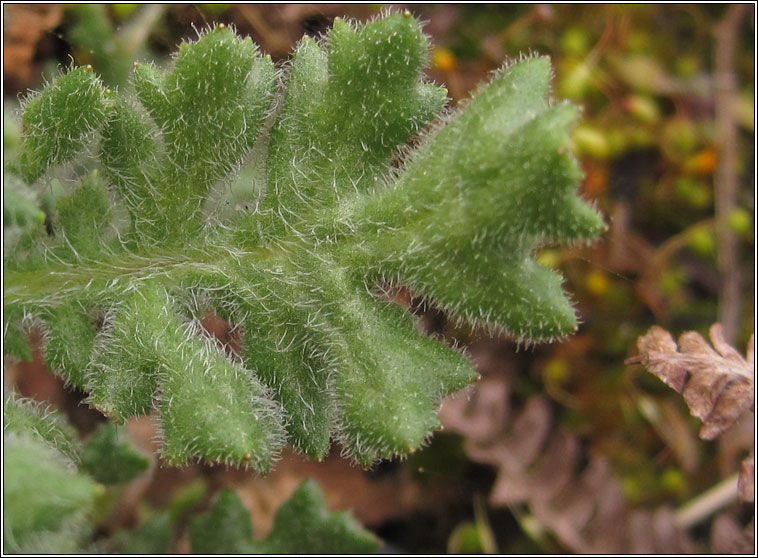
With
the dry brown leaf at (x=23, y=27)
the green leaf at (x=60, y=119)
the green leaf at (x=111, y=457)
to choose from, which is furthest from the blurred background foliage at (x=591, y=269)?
the green leaf at (x=60, y=119)

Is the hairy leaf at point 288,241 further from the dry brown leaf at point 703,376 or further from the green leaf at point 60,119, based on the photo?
the dry brown leaf at point 703,376

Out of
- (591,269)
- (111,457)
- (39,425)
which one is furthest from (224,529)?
(591,269)

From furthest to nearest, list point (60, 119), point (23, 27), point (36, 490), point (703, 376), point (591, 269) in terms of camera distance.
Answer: point (591, 269) → point (23, 27) → point (703, 376) → point (60, 119) → point (36, 490)

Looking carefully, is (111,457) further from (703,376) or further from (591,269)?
(591,269)

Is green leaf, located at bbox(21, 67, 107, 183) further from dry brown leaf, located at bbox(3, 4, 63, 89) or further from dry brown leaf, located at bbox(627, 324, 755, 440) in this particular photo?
dry brown leaf, located at bbox(627, 324, 755, 440)

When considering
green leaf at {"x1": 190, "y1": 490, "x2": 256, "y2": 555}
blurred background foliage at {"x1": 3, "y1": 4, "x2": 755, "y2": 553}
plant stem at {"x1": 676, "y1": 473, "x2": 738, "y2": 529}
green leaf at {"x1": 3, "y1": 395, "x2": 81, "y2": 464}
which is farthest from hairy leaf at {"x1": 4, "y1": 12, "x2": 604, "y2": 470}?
plant stem at {"x1": 676, "y1": 473, "x2": 738, "y2": 529}

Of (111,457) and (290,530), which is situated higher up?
(111,457)

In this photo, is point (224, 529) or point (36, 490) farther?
point (224, 529)
